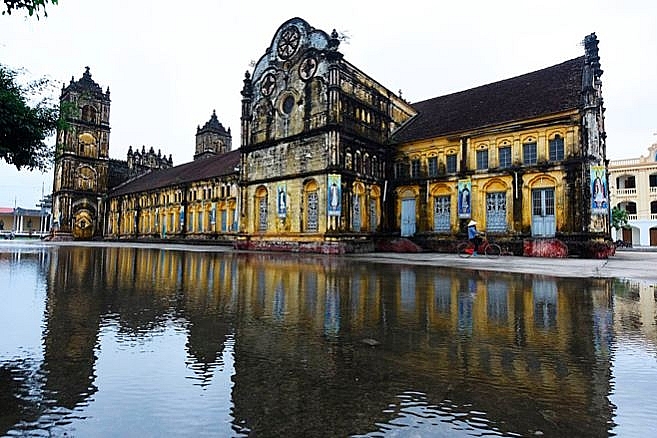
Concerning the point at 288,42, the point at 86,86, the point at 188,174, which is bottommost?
the point at 188,174

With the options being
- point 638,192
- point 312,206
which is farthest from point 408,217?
point 638,192

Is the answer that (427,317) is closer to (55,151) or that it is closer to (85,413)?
(85,413)

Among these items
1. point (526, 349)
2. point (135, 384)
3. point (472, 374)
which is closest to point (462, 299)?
point (526, 349)

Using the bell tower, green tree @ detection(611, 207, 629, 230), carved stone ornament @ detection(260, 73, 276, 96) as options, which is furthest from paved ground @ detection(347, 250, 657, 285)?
the bell tower

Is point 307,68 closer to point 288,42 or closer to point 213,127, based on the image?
point 288,42

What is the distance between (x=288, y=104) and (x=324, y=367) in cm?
2647

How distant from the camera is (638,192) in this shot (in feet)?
151

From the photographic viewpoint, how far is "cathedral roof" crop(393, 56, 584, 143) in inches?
901

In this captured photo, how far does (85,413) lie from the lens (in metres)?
2.40

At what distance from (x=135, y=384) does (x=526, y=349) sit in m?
3.61

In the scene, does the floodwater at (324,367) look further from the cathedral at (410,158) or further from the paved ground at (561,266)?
the cathedral at (410,158)

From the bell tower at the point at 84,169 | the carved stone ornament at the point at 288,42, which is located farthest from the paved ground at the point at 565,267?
the bell tower at the point at 84,169

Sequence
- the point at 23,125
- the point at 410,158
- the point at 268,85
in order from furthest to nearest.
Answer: the point at 268,85
the point at 410,158
the point at 23,125

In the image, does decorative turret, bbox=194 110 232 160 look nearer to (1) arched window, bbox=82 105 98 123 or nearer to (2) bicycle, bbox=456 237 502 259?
(1) arched window, bbox=82 105 98 123
